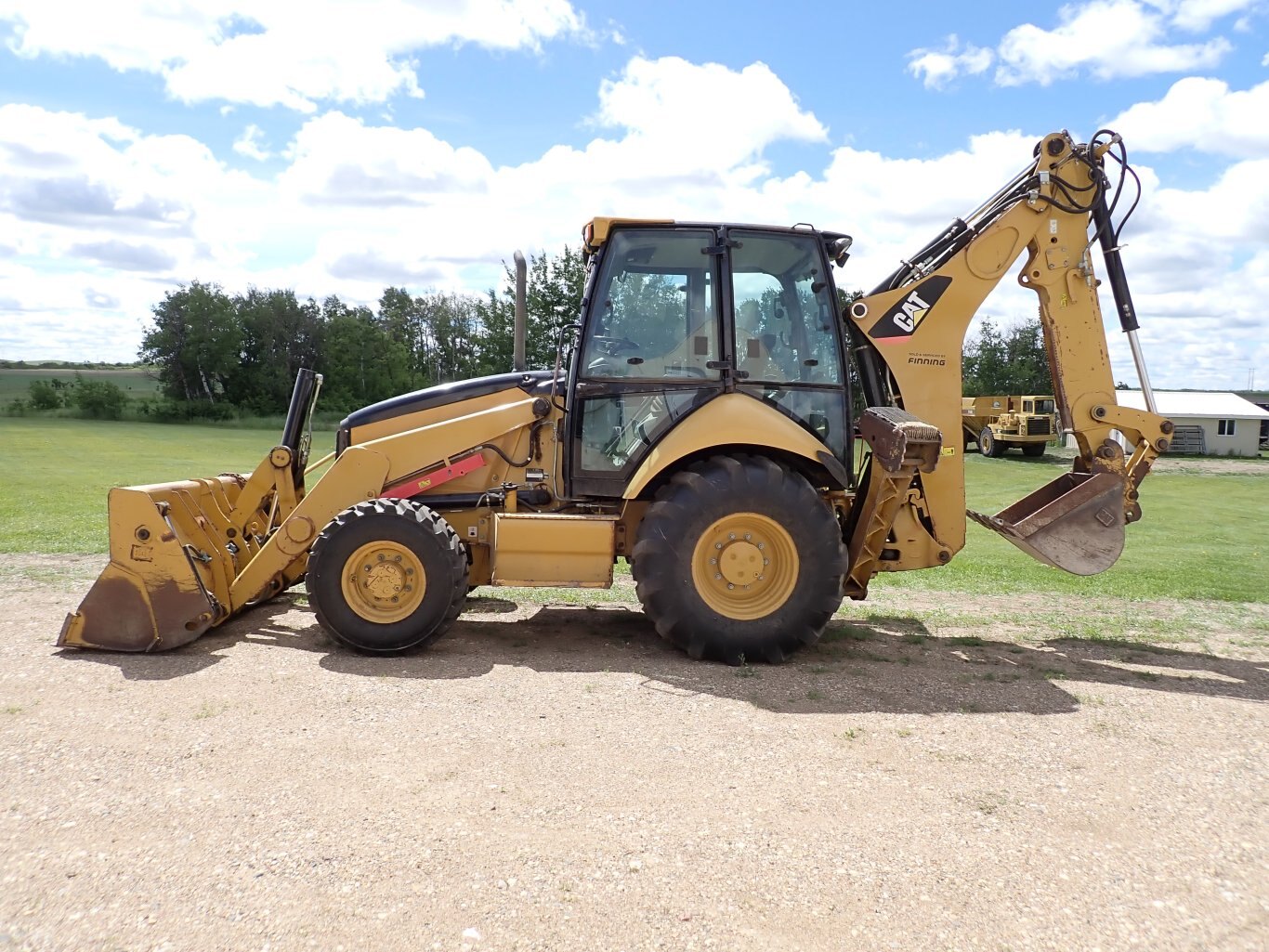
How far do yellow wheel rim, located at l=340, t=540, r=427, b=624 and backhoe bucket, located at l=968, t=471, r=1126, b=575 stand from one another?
14.6 feet

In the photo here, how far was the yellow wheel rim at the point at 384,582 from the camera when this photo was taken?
6848 millimetres

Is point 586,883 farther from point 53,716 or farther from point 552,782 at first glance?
point 53,716

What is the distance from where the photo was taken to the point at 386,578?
270 inches

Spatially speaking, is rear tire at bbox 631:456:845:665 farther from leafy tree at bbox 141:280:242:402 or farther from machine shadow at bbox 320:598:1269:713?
leafy tree at bbox 141:280:242:402

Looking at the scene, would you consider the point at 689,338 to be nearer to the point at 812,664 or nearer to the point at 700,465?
the point at 700,465

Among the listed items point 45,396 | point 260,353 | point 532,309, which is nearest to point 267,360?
point 260,353

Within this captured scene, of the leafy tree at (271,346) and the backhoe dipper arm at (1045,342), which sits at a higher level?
the leafy tree at (271,346)

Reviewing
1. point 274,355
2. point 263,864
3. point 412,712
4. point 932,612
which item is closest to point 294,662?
point 412,712

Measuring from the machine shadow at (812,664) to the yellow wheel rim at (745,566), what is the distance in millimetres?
441

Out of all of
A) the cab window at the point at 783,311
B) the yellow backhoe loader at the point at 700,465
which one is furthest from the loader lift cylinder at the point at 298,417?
the cab window at the point at 783,311

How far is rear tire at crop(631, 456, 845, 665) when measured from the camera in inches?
263

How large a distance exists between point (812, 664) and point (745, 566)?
85cm

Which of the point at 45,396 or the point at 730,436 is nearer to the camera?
the point at 730,436

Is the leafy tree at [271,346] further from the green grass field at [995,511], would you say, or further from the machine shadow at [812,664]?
the machine shadow at [812,664]
